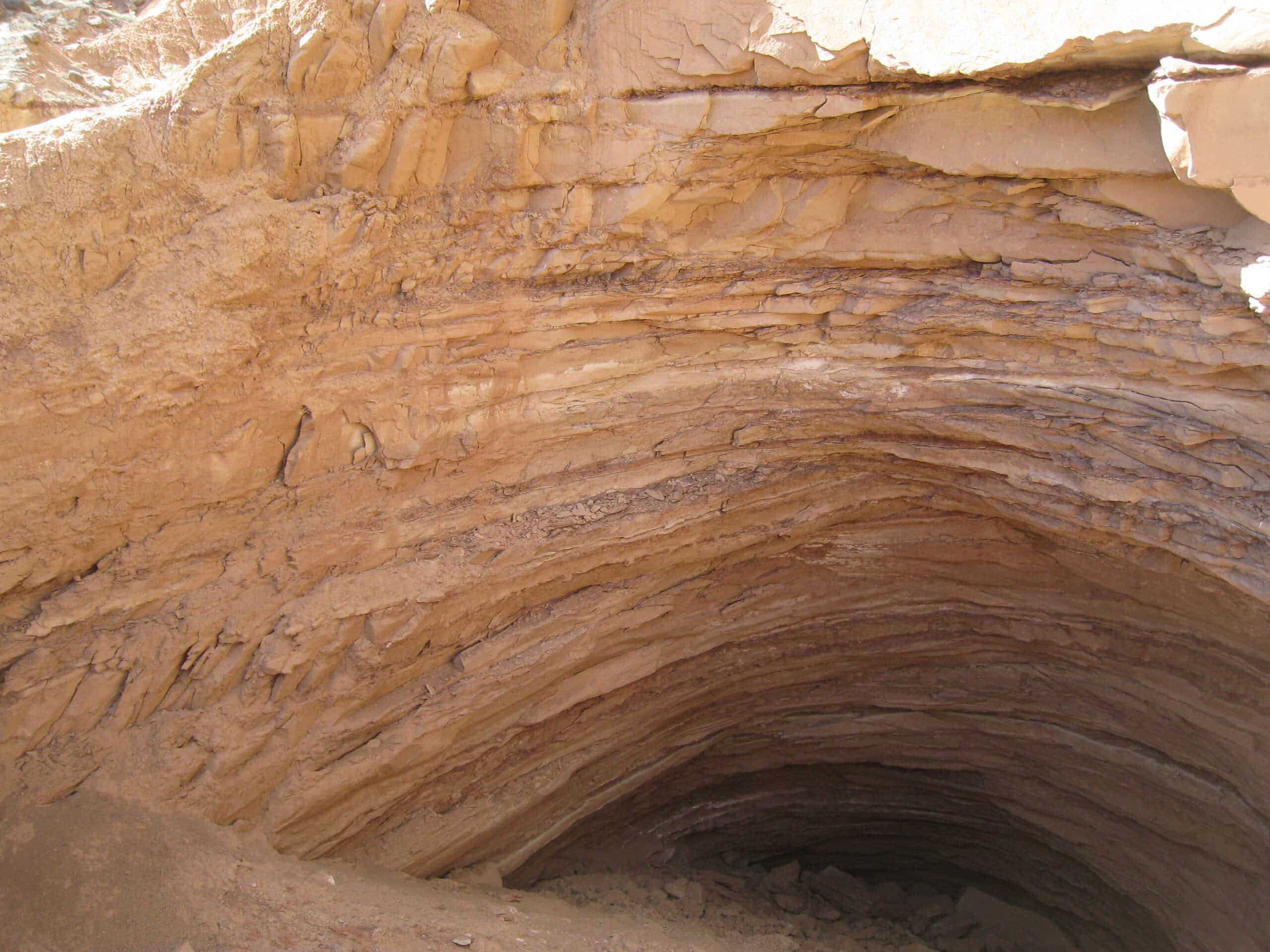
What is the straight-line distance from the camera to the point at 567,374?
453 cm

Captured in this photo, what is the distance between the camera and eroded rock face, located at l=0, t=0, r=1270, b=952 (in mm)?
3561

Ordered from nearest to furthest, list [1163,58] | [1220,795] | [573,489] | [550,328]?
1. [1163,58]
2. [550,328]
3. [573,489]
4. [1220,795]

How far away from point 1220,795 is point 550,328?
5.08 m

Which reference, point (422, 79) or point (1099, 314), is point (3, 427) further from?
point (1099, 314)

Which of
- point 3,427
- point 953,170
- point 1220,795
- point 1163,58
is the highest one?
point 1163,58

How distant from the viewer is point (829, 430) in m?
5.00

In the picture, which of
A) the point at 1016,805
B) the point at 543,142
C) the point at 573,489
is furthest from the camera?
the point at 1016,805

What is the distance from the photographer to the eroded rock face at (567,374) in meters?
3.56

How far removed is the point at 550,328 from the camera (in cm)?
439

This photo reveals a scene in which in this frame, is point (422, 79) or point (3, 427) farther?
point (422, 79)

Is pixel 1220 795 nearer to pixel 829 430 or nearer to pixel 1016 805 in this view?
pixel 1016 805

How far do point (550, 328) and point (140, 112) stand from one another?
73.5 inches

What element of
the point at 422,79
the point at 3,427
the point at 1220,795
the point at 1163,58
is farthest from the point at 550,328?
the point at 1220,795

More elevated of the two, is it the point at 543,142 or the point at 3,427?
the point at 543,142
